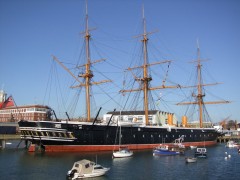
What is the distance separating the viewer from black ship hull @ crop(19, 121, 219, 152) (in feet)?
186

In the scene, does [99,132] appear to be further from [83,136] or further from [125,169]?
[125,169]

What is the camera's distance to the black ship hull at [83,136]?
186ft

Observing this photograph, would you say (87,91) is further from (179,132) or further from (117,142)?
(179,132)

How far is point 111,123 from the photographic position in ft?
216

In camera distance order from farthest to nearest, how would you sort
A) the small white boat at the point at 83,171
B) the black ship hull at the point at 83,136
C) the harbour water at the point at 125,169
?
the black ship hull at the point at 83,136
the harbour water at the point at 125,169
the small white boat at the point at 83,171

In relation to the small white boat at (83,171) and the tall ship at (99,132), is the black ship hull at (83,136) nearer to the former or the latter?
the tall ship at (99,132)

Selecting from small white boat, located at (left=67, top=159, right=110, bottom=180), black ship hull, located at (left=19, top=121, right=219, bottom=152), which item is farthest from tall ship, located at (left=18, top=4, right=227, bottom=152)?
small white boat, located at (left=67, top=159, right=110, bottom=180)

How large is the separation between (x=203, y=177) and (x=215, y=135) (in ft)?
220

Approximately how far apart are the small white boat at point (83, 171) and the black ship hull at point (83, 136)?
22856mm

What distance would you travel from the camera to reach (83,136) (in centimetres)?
5934

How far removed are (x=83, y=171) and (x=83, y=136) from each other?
25.4 metres

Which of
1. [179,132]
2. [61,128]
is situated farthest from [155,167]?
[179,132]

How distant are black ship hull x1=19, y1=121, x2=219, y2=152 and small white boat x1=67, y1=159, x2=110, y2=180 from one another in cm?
2286

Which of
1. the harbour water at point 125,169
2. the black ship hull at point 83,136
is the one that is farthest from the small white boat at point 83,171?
the black ship hull at point 83,136
